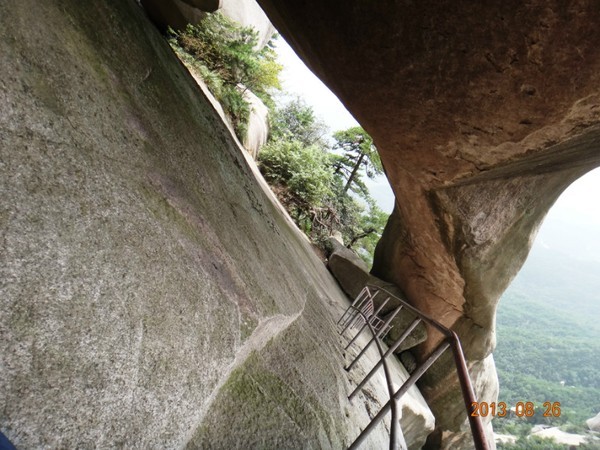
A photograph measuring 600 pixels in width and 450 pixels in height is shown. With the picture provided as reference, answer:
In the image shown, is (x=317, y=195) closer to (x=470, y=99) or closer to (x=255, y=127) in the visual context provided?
(x=255, y=127)

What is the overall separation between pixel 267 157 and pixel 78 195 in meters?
10.1

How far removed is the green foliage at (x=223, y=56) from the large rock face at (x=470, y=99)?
3530 millimetres

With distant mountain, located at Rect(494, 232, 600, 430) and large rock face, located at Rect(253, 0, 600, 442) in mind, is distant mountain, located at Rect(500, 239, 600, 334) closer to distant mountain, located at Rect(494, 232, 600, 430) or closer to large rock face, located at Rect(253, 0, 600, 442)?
distant mountain, located at Rect(494, 232, 600, 430)

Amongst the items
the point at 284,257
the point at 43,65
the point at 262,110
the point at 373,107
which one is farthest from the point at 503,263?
the point at 262,110

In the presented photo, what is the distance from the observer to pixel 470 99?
3449 mm

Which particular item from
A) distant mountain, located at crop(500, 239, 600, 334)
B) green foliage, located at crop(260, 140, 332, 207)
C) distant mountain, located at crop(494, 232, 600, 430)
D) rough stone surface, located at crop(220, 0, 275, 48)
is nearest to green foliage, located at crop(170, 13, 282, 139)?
rough stone surface, located at crop(220, 0, 275, 48)

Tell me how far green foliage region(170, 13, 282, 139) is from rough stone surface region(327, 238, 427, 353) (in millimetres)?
4740

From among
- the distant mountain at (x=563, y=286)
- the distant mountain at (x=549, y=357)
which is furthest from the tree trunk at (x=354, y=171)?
the distant mountain at (x=563, y=286)

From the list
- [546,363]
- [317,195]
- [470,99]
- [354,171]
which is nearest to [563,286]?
[546,363]

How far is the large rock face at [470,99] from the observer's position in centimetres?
274

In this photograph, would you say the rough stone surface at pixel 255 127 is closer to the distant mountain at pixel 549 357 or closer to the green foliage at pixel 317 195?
the green foliage at pixel 317 195

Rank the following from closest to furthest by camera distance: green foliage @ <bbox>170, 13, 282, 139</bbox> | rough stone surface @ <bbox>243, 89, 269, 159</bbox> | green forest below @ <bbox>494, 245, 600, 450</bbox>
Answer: green foliage @ <bbox>170, 13, 282, 139</bbox>
rough stone surface @ <bbox>243, 89, 269, 159</bbox>
green forest below @ <bbox>494, 245, 600, 450</bbox>

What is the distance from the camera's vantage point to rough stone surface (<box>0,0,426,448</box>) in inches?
46.6

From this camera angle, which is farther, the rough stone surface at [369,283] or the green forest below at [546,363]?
the green forest below at [546,363]
